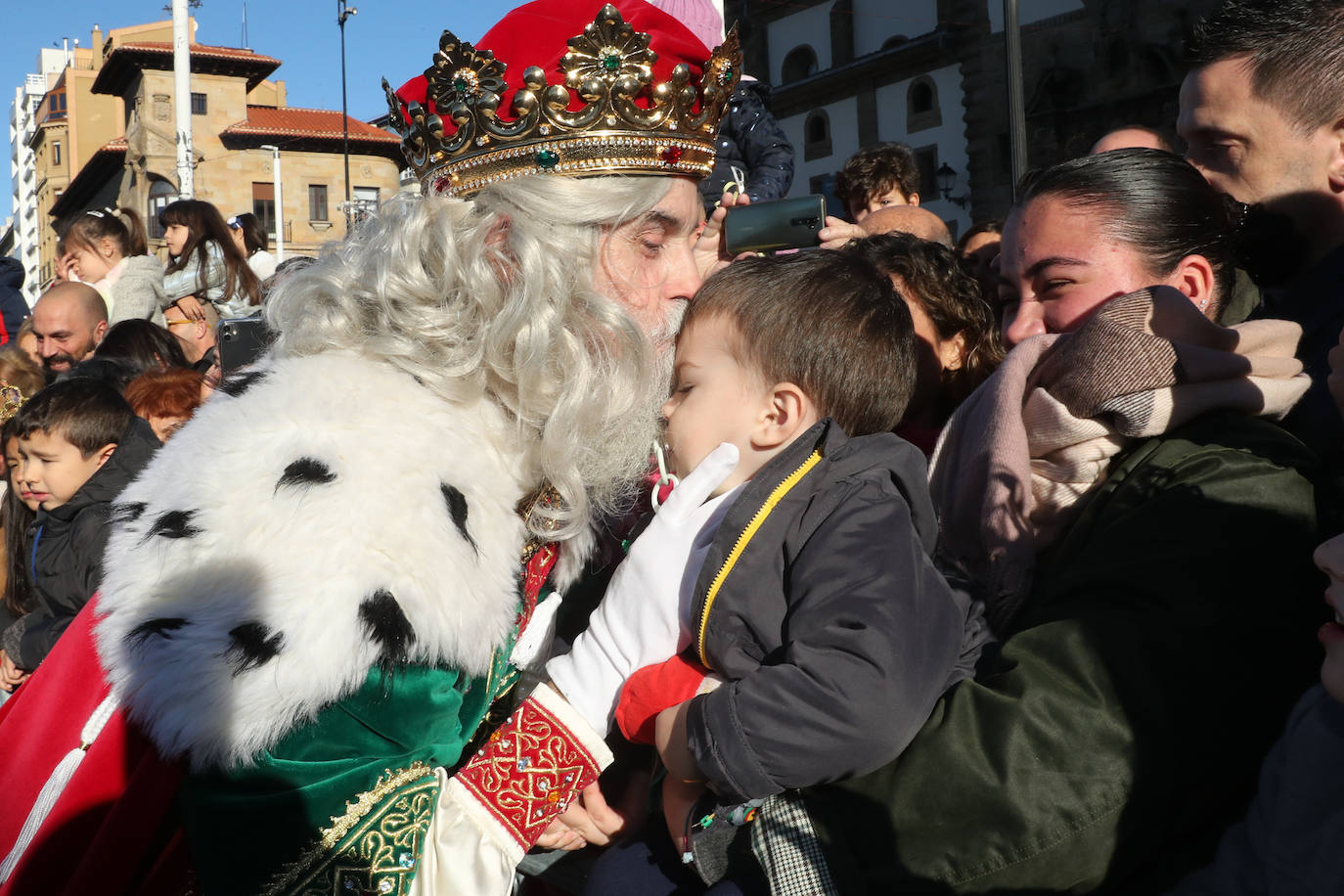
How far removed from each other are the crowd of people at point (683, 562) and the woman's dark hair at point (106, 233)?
6068mm

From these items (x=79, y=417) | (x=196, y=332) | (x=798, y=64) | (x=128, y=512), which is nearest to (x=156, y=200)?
(x=798, y=64)

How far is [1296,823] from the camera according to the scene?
57.7 inches

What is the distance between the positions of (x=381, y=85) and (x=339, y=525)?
48.9 inches

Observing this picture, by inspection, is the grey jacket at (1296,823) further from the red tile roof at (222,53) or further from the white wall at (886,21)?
the red tile roof at (222,53)

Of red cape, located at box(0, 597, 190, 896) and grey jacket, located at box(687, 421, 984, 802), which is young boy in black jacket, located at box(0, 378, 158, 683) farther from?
grey jacket, located at box(687, 421, 984, 802)

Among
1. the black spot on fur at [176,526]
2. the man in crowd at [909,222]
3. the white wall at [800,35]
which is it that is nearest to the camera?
the black spot on fur at [176,526]

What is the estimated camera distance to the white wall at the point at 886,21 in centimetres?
2812

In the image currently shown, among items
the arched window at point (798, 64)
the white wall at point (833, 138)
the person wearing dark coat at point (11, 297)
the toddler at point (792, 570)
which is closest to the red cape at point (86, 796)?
the toddler at point (792, 570)

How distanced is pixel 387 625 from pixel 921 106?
2839cm

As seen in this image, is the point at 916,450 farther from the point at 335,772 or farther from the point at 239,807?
the point at 239,807

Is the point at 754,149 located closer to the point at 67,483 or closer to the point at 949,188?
the point at 67,483

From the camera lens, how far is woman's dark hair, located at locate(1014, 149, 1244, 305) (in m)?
2.21

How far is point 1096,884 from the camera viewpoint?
1.65 m

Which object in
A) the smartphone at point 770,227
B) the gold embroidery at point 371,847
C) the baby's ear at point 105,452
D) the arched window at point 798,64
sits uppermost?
the arched window at point 798,64
